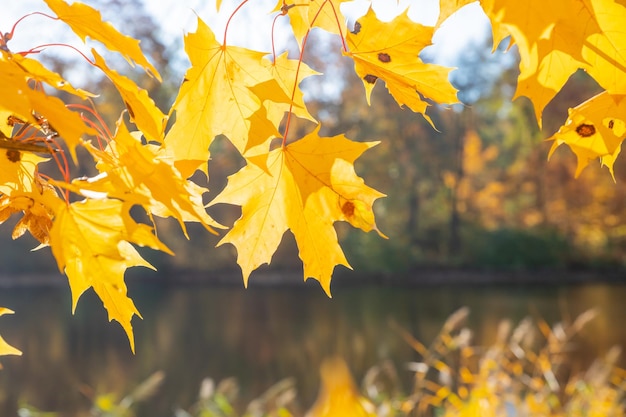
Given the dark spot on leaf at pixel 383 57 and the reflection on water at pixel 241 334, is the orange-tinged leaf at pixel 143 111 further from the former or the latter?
the reflection on water at pixel 241 334

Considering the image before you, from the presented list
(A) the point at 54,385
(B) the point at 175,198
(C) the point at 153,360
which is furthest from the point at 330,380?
(C) the point at 153,360

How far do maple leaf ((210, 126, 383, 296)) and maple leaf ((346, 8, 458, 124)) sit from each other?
4cm

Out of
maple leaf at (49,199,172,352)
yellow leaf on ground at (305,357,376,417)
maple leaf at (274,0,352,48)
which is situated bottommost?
maple leaf at (49,199,172,352)

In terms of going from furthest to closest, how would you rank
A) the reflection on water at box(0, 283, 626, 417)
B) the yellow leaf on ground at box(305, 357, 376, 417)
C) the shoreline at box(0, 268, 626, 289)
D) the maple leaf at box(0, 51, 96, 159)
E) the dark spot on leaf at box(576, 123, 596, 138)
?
the shoreline at box(0, 268, 626, 289)
the reflection on water at box(0, 283, 626, 417)
the dark spot on leaf at box(576, 123, 596, 138)
the maple leaf at box(0, 51, 96, 159)
the yellow leaf on ground at box(305, 357, 376, 417)

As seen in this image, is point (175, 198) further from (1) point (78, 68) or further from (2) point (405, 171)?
(2) point (405, 171)

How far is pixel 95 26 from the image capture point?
335 mm

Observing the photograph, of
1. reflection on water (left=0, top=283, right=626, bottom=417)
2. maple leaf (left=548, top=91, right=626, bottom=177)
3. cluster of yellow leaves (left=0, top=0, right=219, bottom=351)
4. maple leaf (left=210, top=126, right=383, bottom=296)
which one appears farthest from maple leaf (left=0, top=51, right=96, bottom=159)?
reflection on water (left=0, top=283, right=626, bottom=417)

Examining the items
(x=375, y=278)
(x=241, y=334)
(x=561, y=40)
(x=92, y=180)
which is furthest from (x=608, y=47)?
(x=375, y=278)

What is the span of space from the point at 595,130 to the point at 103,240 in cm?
26

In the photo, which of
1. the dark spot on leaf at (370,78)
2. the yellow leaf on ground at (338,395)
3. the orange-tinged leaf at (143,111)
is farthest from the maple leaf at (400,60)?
the yellow leaf on ground at (338,395)

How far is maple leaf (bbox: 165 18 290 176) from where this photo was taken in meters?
0.37

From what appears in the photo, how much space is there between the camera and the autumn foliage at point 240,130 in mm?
283

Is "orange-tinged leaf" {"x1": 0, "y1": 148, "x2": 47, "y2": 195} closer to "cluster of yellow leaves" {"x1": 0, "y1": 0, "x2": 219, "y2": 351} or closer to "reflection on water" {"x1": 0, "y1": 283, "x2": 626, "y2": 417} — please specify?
"cluster of yellow leaves" {"x1": 0, "y1": 0, "x2": 219, "y2": 351}

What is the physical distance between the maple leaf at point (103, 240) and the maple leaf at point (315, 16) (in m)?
0.16
